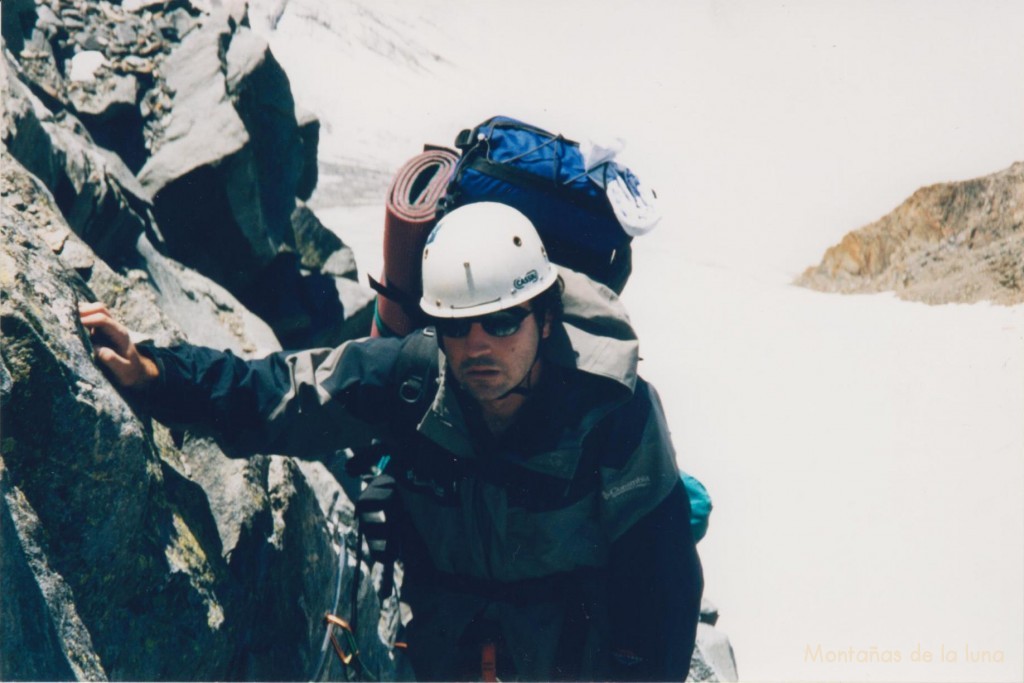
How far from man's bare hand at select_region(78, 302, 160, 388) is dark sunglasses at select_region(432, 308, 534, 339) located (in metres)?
1.43

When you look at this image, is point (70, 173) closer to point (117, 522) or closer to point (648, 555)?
point (117, 522)

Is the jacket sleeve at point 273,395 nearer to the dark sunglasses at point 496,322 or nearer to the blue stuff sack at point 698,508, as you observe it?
the dark sunglasses at point 496,322

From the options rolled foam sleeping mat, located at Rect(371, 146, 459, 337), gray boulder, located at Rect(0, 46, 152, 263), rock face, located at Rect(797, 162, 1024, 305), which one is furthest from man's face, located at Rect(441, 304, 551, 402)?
rock face, located at Rect(797, 162, 1024, 305)

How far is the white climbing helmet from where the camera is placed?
405 cm

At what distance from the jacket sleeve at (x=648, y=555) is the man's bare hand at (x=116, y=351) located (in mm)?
2208

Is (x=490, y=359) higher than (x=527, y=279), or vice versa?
(x=527, y=279)

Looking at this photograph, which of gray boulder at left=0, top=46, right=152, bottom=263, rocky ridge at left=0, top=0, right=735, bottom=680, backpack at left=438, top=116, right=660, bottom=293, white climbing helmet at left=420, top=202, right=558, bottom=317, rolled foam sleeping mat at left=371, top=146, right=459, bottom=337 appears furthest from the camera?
gray boulder at left=0, top=46, right=152, bottom=263

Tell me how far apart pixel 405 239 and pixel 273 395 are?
137 cm

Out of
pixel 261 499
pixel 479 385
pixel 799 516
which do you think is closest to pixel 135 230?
pixel 261 499

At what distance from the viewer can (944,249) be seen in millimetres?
28797

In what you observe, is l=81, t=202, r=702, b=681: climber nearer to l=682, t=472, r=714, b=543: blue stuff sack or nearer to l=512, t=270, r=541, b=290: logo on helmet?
l=512, t=270, r=541, b=290: logo on helmet

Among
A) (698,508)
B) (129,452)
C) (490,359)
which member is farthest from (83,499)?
(698,508)

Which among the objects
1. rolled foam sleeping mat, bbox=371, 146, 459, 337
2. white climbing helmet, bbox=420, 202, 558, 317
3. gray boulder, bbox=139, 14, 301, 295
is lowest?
gray boulder, bbox=139, 14, 301, 295

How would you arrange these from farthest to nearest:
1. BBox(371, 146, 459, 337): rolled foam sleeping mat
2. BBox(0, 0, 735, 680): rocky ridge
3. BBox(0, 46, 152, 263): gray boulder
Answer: BBox(0, 46, 152, 263): gray boulder → BBox(371, 146, 459, 337): rolled foam sleeping mat → BBox(0, 0, 735, 680): rocky ridge
